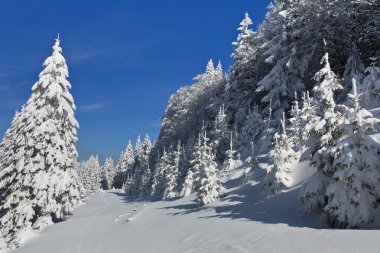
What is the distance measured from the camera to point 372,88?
22688 millimetres

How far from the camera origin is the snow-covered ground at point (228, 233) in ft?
33.9

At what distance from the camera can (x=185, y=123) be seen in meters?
79.2

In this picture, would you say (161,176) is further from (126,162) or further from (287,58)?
(126,162)

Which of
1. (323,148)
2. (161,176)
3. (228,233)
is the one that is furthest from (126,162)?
(323,148)

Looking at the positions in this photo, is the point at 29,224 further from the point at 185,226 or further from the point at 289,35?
the point at 289,35

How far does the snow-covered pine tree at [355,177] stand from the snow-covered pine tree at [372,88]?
10495 millimetres

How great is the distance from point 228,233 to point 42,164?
1628cm

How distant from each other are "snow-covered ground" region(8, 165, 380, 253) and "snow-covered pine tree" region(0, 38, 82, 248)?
1784 mm

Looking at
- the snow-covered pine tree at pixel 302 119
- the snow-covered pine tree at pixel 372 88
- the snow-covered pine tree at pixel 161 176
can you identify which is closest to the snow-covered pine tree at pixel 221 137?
the snow-covered pine tree at pixel 161 176

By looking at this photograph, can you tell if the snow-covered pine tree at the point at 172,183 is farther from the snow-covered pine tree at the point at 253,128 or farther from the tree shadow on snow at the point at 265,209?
the tree shadow on snow at the point at 265,209

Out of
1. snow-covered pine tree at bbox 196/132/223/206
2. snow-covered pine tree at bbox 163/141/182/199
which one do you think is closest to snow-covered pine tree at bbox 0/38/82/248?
snow-covered pine tree at bbox 196/132/223/206

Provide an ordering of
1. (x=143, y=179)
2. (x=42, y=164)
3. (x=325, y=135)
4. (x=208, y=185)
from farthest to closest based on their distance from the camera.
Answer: (x=143, y=179) → (x=42, y=164) → (x=208, y=185) → (x=325, y=135)

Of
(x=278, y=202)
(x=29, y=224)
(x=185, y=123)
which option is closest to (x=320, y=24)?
(x=278, y=202)

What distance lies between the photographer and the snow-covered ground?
10328 mm
